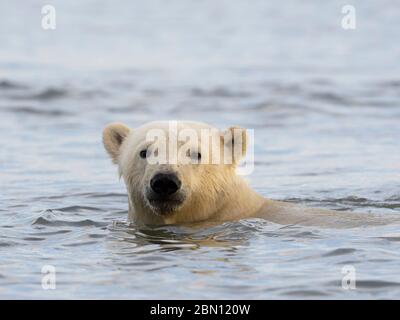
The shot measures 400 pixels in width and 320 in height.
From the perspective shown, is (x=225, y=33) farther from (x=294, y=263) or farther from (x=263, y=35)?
(x=294, y=263)

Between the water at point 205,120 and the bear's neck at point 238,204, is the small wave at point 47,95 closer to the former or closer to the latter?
the water at point 205,120

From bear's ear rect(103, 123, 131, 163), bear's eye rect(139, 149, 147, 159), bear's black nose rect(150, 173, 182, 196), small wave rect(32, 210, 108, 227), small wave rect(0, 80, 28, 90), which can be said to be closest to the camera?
bear's black nose rect(150, 173, 182, 196)

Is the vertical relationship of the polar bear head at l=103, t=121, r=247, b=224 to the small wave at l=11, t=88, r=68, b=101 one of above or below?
below

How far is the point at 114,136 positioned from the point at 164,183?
4.48 feet

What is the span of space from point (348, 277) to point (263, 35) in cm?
2397

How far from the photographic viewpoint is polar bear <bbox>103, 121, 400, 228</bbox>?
8.07 meters

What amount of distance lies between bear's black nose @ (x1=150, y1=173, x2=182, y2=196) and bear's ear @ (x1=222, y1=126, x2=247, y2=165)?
0.89 meters

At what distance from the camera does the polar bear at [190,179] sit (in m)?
8.07

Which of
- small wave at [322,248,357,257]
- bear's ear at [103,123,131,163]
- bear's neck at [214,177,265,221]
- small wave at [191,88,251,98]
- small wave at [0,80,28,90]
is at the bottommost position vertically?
small wave at [322,248,357,257]

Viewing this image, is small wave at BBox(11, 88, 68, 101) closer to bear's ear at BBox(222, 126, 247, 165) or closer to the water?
the water

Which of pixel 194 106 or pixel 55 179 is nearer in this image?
pixel 55 179

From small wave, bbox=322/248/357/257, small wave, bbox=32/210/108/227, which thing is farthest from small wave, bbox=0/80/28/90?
small wave, bbox=322/248/357/257
